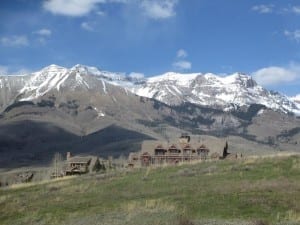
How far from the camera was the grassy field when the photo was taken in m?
33.4

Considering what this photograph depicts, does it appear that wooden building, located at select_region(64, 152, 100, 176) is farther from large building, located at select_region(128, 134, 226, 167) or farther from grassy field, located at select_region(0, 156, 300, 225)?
grassy field, located at select_region(0, 156, 300, 225)

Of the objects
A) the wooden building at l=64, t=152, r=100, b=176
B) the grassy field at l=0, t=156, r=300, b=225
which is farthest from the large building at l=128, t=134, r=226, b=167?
the grassy field at l=0, t=156, r=300, b=225

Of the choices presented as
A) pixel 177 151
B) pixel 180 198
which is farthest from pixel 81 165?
pixel 180 198

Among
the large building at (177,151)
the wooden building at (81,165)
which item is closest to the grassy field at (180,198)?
the wooden building at (81,165)

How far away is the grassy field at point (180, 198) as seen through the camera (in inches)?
1315

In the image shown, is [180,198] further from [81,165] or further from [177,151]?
[81,165]

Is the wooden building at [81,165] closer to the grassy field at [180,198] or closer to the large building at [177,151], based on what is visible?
the large building at [177,151]

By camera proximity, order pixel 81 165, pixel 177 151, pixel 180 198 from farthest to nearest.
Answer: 1. pixel 81 165
2. pixel 177 151
3. pixel 180 198

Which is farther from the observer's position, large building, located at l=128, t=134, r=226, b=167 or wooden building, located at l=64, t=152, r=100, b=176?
large building, located at l=128, t=134, r=226, b=167

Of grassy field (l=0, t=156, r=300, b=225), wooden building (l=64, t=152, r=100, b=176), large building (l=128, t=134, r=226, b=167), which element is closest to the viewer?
grassy field (l=0, t=156, r=300, b=225)

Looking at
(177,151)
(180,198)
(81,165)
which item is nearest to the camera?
(180,198)

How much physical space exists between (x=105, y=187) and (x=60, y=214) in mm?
14035

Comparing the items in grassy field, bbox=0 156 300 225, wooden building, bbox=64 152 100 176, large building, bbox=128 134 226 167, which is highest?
large building, bbox=128 134 226 167

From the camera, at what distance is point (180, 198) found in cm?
4100
